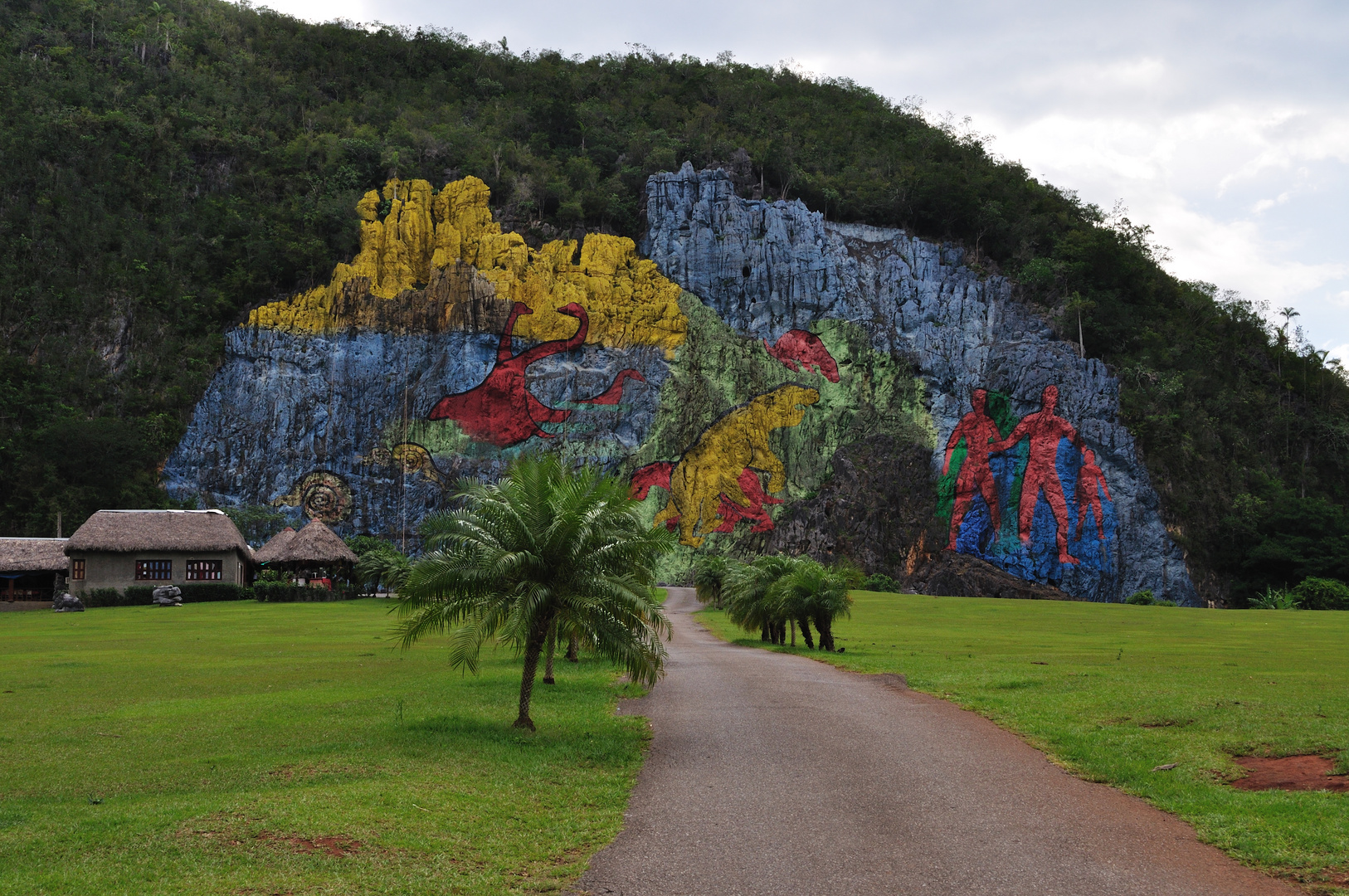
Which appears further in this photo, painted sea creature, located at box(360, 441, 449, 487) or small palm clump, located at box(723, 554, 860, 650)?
painted sea creature, located at box(360, 441, 449, 487)

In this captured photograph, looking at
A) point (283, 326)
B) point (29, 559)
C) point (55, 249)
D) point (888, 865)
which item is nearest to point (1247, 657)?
point (888, 865)

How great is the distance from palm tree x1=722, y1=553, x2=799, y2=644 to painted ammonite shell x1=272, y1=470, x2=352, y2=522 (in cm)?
4369

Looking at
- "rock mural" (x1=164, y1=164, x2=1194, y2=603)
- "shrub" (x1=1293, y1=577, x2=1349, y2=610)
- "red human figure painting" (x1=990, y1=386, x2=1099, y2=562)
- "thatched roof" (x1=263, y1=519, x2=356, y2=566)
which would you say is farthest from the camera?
"red human figure painting" (x1=990, y1=386, x2=1099, y2=562)

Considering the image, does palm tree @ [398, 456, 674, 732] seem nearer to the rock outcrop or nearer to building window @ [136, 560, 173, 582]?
building window @ [136, 560, 173, 582]

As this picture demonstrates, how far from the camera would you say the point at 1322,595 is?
6081 centimetres

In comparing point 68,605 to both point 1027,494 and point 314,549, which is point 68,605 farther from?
point 1027,494

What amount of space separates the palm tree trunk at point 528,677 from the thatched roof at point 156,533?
47.1m

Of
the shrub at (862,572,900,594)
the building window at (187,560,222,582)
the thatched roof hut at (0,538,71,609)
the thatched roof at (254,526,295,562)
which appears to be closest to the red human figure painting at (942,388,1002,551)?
the shrub at (862,572,900,594)

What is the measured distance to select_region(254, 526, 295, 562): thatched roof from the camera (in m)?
60.5

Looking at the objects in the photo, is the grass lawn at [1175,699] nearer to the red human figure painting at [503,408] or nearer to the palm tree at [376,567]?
the palm tree at [376,567]

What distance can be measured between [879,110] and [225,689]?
337ft

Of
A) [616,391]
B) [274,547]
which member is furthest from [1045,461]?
[274,547]

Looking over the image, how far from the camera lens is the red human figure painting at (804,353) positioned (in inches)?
3024

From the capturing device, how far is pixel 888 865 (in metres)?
9.12
